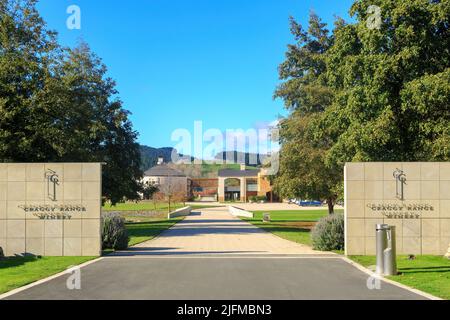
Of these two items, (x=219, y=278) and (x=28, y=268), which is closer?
(x=219, y=278)

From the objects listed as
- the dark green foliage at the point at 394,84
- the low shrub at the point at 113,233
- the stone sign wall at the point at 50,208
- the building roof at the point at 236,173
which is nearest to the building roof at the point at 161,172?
the building roof at the point at 236,173

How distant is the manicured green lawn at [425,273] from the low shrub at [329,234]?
6.66 feet

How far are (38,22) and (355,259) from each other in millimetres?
20292

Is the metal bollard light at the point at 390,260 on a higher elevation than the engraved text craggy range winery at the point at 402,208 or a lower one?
lower

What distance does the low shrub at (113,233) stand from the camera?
17.6 meters

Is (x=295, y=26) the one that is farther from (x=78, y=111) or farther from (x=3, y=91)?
(x=3, y=91)

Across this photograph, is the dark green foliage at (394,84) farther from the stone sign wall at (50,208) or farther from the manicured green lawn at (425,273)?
the stone sign wall at (50,208)

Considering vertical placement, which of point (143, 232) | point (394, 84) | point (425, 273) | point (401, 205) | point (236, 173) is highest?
point (394, 84)

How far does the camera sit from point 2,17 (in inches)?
1016

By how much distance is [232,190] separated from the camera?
130m

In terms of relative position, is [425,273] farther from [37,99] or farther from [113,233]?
[37,99]

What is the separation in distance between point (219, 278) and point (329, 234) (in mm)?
7094

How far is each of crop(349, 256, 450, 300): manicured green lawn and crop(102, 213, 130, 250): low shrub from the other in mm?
7646

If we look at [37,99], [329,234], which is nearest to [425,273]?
[329,234]
